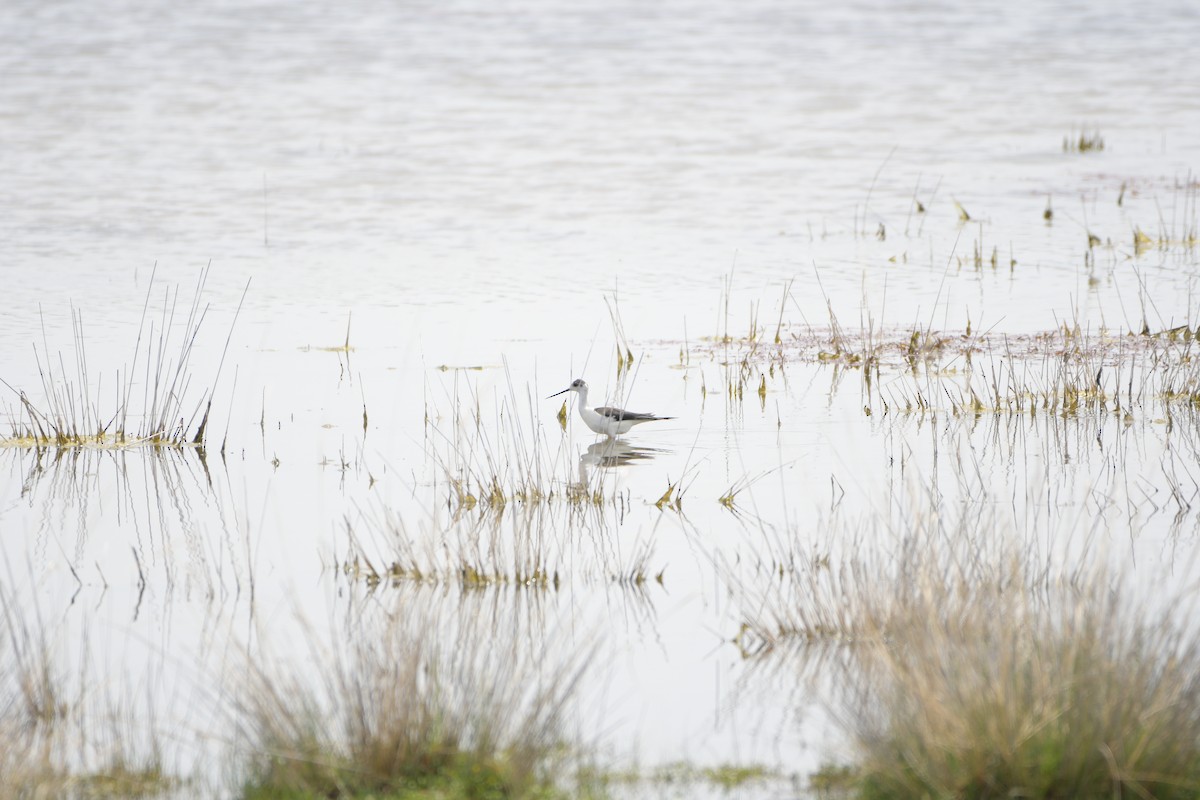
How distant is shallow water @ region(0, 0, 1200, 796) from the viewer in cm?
683

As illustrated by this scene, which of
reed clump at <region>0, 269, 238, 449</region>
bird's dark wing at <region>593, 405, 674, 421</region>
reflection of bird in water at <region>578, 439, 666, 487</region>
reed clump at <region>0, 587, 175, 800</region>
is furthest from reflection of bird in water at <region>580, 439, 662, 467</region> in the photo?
reed clump at <region>0, 587, 175, 800</region>

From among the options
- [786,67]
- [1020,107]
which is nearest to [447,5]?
[786,67]

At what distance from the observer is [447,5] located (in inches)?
2087

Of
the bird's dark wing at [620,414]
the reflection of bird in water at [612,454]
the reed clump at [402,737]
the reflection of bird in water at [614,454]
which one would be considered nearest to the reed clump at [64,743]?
the reed clump at [402,737]

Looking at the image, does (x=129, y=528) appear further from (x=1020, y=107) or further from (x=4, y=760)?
(x=1020, y=107)

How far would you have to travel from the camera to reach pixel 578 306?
1457cm

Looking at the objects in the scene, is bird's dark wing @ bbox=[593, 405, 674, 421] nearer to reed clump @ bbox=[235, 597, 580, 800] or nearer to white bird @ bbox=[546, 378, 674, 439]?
white bird @ bbox=[546, 378, 674, 439]

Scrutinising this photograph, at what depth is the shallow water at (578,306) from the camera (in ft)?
22.4

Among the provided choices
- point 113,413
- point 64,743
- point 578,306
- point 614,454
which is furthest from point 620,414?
point 64,743

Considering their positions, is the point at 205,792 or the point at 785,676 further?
the point at 785,676

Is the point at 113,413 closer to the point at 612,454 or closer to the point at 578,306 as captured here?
the point at 612,454

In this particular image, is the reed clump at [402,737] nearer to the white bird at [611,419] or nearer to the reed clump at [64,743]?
the reed clump at [64,743]

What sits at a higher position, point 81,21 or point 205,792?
point 81,21

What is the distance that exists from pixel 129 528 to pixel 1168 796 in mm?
5347
